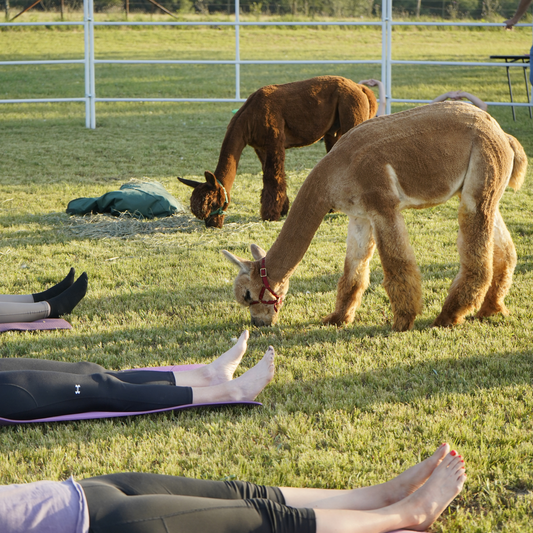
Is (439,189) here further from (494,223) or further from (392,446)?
(392,446)

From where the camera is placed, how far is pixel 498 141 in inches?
150

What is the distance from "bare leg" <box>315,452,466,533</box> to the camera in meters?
1.98

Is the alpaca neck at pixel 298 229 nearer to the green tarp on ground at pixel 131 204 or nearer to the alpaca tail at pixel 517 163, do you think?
the alpaca tail at pixel 517 163

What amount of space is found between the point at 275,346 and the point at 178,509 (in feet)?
6.55

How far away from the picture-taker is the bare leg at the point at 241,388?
302cm

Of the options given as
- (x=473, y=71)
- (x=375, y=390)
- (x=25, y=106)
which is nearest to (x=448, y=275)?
(x=375, y=390)

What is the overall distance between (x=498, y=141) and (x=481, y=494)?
2.31 meters

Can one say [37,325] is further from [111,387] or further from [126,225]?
[126,225]

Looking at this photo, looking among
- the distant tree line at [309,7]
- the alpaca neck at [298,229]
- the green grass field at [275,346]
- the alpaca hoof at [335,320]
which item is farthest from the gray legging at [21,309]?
the distant tree line at [309,7]

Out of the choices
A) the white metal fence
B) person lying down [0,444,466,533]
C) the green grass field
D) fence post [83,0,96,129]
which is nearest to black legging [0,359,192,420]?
the green grass field

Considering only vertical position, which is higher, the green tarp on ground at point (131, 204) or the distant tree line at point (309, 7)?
the distant tree line at point (309, 7)

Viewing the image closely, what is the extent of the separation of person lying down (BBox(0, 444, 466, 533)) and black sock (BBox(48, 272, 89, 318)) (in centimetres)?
242

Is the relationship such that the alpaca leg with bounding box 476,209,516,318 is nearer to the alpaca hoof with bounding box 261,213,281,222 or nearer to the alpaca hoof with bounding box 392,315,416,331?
the alpaca hoof with bounding box 392,315,416,331

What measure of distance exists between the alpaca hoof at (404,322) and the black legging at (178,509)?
2.07 meters
